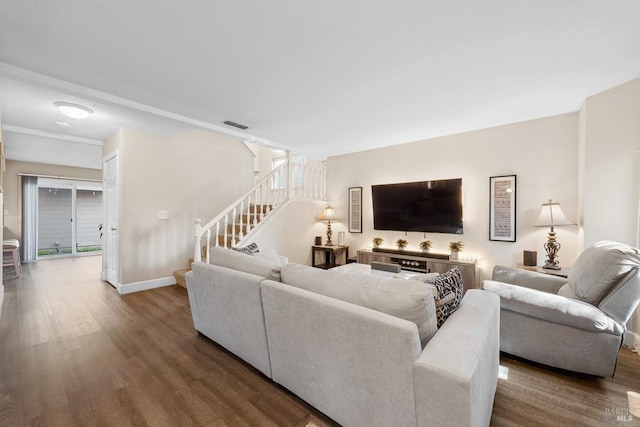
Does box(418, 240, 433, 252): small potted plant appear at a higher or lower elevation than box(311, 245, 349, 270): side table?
higher

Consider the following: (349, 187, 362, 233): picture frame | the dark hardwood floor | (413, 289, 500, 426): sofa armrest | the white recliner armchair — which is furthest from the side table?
(413, 289, 500, 426): sofa armrest

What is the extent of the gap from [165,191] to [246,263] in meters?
2.98

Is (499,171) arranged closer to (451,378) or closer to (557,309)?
(557,309)

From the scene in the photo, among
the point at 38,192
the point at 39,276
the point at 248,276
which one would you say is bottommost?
the point at 39,276

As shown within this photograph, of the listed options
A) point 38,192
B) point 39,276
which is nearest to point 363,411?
point 39,276

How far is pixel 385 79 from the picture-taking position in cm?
236

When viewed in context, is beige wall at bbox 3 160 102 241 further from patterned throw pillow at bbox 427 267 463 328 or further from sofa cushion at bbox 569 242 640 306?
sofa cushion at bbox 569 242 640 306

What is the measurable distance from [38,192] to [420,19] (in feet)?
29.1

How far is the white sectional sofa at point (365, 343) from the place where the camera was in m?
1.00

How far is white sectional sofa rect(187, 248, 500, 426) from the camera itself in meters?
1.00

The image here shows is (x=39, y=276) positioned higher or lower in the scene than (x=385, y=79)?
lower

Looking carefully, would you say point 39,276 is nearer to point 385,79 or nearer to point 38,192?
point 38,192

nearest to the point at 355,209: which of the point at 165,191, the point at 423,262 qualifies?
the point at 423,262

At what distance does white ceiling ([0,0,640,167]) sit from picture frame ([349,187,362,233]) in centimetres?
179
